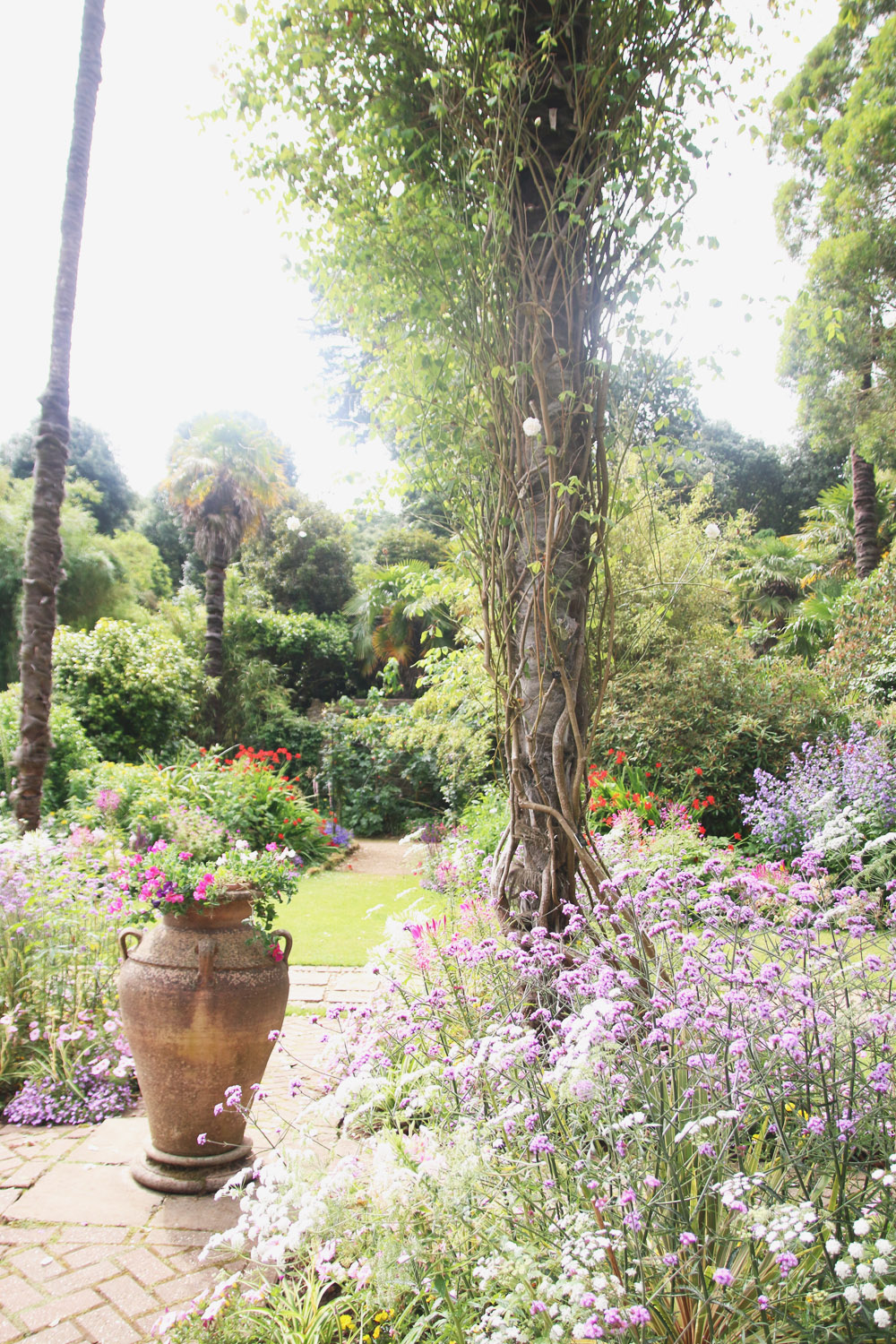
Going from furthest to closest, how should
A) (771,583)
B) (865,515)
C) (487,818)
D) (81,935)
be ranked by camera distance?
(771,583)
(865,515)
(487,818)
(81,935)

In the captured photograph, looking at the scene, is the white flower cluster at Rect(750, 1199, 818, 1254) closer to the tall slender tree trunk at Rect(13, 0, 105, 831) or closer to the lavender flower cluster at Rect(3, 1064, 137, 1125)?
the lavender flower cluster at Rect(3, 1064, 137, 1125)

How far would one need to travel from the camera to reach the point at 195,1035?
2.53 metres

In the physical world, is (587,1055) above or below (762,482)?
below

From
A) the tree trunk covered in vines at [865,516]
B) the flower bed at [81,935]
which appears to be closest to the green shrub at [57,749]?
the flower bed at [81,935]

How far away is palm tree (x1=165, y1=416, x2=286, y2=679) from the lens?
523 inches

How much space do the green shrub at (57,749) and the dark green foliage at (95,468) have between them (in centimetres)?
1375

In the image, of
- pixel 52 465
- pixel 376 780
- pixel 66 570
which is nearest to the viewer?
pixel 52 465

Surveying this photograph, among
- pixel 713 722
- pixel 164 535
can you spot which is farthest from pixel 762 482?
pixel 713 722

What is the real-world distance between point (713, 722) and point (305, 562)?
12.3 m

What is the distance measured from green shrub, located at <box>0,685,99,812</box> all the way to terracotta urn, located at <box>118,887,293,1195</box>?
5410mm

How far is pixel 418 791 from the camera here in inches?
424

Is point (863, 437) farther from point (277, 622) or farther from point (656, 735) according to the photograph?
point (277, 622)

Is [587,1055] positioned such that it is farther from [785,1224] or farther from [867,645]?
[867,645]

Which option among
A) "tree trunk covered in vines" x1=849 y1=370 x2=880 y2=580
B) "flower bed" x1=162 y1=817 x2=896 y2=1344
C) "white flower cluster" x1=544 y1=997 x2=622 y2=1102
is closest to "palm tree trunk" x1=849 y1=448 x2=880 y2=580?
"tree trunk covered in vines" x1=849 y1=370 x2=880 y2=580
